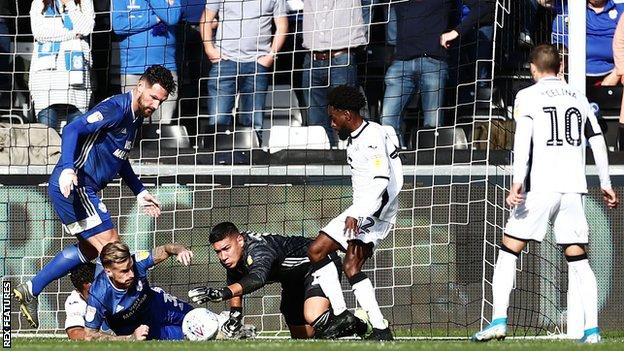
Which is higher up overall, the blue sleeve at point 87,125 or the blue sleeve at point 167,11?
the blue sleeve at point 167,11

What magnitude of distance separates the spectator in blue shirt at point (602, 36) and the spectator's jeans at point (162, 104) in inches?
175

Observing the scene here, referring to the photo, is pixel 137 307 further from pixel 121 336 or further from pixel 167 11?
pixel 167 11

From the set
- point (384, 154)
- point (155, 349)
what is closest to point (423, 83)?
point (384, 154)

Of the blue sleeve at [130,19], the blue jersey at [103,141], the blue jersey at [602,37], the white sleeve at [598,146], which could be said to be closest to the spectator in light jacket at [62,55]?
the blue sleeve at [130,19]

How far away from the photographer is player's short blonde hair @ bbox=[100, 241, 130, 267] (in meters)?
11.4

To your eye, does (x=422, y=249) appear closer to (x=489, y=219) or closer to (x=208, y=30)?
(x=489, y=219)

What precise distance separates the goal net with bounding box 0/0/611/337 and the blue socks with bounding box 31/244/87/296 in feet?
5.22

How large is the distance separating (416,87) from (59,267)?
4.40m

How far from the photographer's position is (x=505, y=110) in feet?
48.2

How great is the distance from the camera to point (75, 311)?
12.3 m

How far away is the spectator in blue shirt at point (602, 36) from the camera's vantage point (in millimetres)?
14961

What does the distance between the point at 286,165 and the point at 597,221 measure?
317 cm

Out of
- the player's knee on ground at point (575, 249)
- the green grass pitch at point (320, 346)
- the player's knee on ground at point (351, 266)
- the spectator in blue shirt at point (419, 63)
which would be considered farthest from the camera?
the spectator in blue shirt at point (419, 63)

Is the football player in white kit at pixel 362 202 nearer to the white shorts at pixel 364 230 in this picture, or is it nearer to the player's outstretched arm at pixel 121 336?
the white shorts at pixel 364 230
